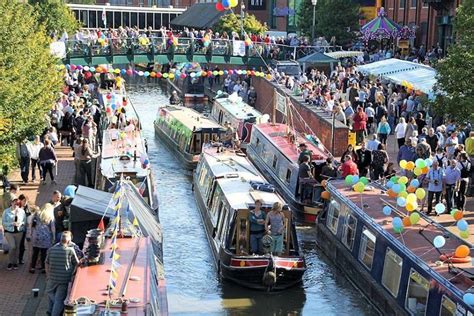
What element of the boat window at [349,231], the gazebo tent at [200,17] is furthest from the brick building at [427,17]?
the boat window at [349,231]

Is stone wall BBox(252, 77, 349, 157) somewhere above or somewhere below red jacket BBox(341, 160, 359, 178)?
below

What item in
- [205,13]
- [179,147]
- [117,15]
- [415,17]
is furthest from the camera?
[117,15]

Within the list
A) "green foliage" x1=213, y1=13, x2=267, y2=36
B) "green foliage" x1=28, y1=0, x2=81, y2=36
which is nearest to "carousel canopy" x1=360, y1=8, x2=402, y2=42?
"green foliage" x1=213, y1=13, x2=267, y2=36

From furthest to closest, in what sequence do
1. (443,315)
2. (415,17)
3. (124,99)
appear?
(415,17), (124,99), (443,315)

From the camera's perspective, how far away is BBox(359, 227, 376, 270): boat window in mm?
20234

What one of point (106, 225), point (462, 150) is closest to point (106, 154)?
point (106, 225)

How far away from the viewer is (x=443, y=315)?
16.0 m

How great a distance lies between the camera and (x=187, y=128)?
37.5 m

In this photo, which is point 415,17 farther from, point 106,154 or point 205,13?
point 106,154

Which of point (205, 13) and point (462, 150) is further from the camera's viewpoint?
point (205, 13)

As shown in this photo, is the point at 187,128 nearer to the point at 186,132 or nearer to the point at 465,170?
the point at 186,132

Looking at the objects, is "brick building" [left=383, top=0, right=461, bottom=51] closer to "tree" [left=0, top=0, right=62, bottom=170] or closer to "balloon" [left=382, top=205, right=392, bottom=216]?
"tree" [left=0, top=0, right=62, bottom=170]

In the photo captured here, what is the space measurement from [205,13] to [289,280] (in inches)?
2734

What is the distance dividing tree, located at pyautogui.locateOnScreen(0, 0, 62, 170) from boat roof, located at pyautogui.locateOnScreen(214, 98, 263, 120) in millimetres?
11731
